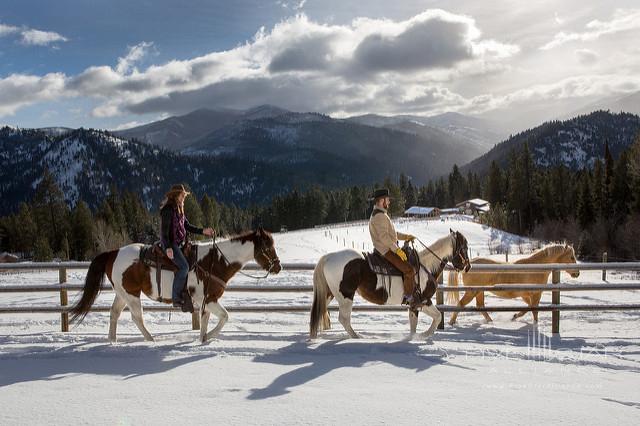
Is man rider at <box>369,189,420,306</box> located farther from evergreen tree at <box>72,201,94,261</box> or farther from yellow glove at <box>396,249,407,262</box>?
evergreen tree at <box>72,201,94,261</box>

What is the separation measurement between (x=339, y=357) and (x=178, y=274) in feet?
9.28

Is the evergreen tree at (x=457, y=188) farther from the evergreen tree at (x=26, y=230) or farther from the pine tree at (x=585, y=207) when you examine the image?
the evergreen tree at (x=26, y=230)

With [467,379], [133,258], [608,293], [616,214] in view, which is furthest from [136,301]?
[616,214]

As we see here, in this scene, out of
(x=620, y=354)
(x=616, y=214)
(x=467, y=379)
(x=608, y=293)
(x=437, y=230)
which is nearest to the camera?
(x=467, y=379)

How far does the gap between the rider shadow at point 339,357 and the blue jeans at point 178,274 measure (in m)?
1.84

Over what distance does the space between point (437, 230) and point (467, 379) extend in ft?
192

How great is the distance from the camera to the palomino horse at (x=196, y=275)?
7.26 metres

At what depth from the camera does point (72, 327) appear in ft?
32.9

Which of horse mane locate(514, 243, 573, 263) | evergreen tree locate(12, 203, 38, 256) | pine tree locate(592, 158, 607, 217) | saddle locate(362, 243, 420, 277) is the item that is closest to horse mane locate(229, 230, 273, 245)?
saddle locate(362, 243, 420, 277)

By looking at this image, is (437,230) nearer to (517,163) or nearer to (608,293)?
(517,163)

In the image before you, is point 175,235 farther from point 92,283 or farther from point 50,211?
point 50,211

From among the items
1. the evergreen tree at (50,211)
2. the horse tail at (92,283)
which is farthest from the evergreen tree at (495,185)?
the horse tail at (92,283)

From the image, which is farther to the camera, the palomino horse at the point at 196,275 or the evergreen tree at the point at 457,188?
the evergreen tree at the point at 457,188

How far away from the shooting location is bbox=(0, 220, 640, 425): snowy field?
13.5 ft
